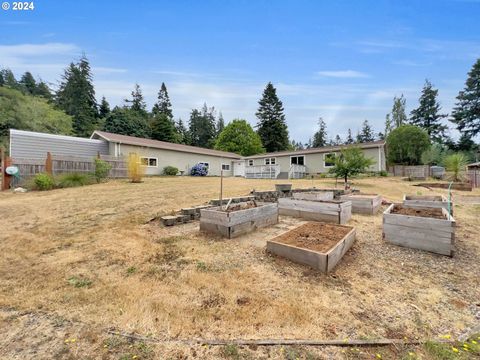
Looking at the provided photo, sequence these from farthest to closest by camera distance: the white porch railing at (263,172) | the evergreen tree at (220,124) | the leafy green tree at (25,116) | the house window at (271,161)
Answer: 1. the evergreen tree at (220,124)
2. the house window at (271,161)
3. the leafy green tree at (25,116)
4. the white porch railing at (263,172)

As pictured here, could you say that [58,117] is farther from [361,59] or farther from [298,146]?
[298,146]

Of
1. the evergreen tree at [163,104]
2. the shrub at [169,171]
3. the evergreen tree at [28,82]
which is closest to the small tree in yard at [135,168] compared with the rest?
the shrub at [169,171]

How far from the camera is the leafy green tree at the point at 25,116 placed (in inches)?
923

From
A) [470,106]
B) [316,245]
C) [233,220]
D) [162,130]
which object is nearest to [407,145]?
[470,106]

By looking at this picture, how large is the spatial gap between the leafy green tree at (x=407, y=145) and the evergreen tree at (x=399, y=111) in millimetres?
13363

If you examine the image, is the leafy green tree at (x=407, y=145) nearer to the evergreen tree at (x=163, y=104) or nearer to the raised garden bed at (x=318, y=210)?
the raised garden bed at (x=318, y=210)

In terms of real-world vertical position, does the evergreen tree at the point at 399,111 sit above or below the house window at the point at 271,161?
above

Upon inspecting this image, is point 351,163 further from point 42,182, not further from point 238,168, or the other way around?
point 238,168

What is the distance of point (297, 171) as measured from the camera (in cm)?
2116

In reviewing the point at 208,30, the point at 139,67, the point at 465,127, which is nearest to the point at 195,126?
the point at 139,67

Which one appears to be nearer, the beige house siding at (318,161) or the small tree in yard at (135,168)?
the small tree in yard at (135,168)

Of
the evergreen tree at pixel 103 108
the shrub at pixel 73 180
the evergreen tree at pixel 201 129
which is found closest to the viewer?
the shrub at pixel 73 180

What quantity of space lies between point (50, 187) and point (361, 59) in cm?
1645

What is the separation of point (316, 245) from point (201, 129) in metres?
44.9
